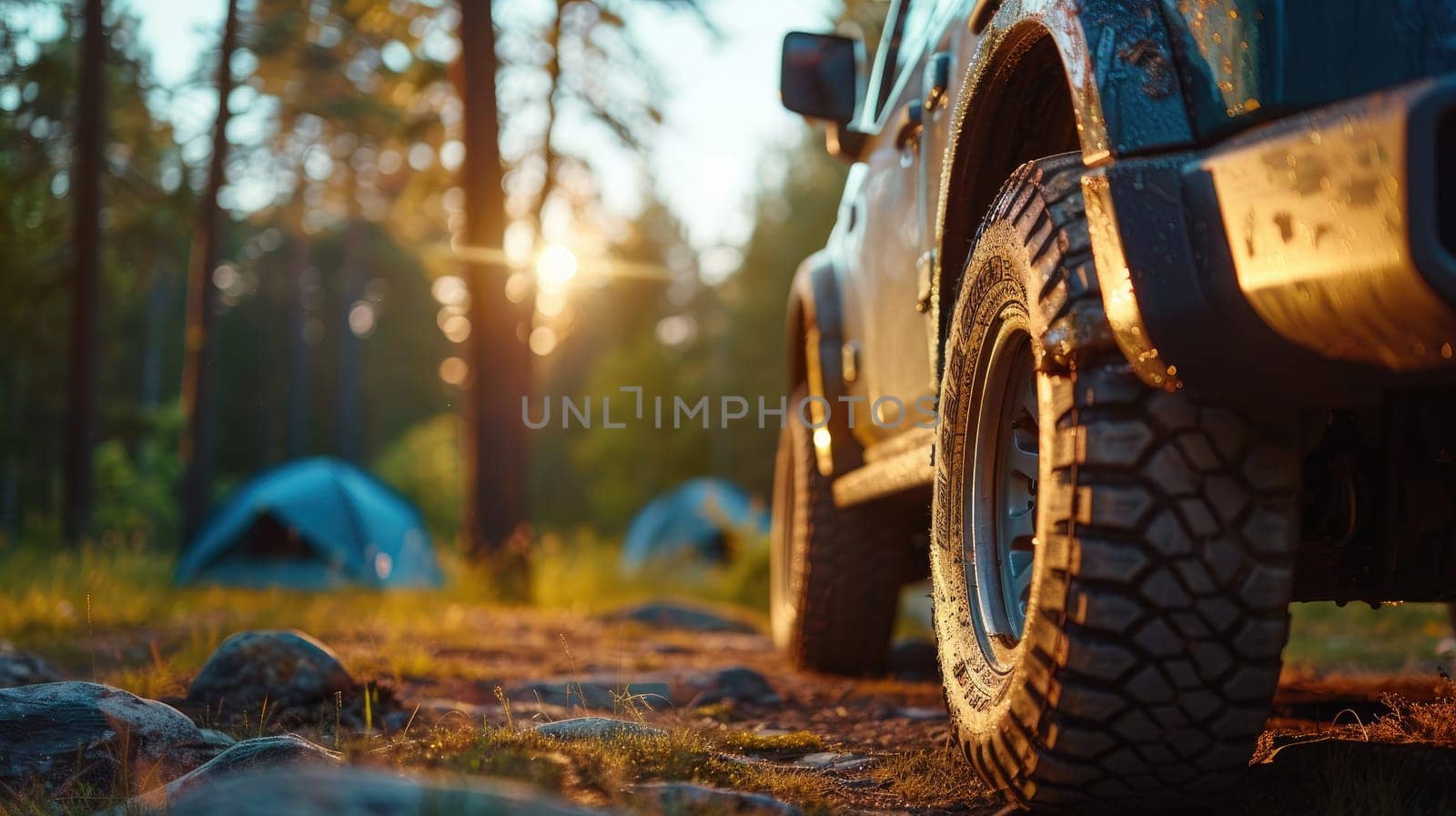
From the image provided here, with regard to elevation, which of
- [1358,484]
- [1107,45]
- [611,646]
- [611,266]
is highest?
[611,266]

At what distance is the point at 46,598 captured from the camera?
264 inches

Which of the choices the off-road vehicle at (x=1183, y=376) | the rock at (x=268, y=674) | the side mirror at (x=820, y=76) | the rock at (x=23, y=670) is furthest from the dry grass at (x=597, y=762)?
the side mirror at (x=820, y=76)

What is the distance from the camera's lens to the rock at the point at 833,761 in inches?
112

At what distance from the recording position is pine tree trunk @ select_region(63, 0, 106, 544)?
14062 mm

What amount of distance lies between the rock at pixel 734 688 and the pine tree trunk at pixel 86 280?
41.4 feet

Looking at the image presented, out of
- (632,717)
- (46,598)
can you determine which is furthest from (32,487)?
(632,717)

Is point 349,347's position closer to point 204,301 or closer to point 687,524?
point 204,301

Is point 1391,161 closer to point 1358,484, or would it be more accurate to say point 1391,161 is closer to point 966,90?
point 1358,484

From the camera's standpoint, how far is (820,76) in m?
4.43

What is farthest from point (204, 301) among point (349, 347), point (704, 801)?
point (349, 347)

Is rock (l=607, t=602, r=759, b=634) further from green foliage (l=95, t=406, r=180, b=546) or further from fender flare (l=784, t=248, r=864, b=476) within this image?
green foliage (l=95, t=406, r=180, b=546)

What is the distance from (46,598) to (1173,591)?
6.61 m

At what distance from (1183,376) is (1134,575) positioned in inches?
12.4

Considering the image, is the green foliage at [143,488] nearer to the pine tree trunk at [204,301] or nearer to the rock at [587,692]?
the pine tree trunk at [204,301]
